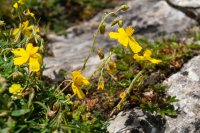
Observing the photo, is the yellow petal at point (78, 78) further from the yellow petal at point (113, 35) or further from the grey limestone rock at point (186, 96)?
the grey limestone rock at point (186, 96)

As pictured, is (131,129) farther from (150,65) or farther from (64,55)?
(64,55)

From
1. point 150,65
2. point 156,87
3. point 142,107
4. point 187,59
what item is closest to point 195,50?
point 187,59

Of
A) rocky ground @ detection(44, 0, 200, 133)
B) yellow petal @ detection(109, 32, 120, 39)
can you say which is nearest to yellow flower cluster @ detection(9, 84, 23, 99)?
yellow petal @ detection(109, 32, 120, 39)

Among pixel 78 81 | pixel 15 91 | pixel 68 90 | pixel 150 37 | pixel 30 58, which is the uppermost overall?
pixel 30 58

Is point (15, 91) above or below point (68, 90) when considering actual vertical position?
above

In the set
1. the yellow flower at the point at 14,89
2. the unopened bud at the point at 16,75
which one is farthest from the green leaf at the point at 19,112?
the unopened bud at the point at 16,75

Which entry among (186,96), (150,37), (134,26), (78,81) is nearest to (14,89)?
(78,81)

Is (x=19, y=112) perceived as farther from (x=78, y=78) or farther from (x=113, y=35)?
(x=113, y=35)

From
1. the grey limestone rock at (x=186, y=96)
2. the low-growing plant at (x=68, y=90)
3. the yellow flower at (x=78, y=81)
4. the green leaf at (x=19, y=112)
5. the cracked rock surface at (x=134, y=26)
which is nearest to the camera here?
the green leaf at (x=19, y=112)

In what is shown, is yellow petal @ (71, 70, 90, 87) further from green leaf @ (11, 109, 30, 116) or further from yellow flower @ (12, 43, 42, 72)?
green leaf @ (11, 109, 30, 116)
